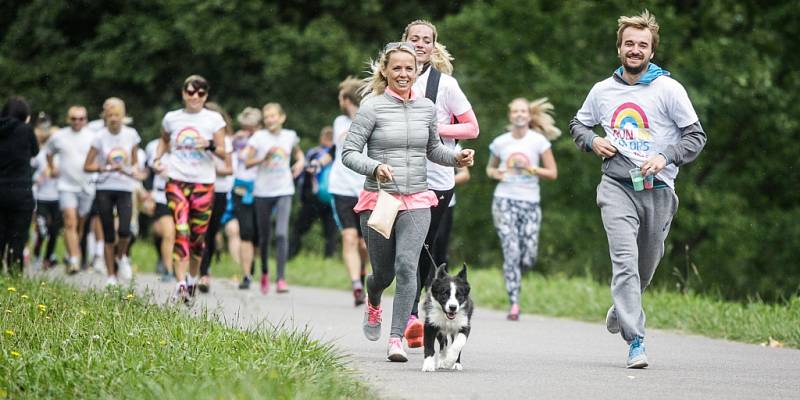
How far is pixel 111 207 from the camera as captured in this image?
15.4 m

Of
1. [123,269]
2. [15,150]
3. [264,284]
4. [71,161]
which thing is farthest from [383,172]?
[71,161]

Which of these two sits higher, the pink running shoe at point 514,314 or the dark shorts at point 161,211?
the dark shorts at point 161,211

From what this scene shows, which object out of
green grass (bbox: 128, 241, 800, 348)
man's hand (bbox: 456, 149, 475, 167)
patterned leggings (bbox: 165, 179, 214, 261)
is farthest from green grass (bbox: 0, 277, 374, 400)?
green grass (bbox: 128, 241, 800, 348)

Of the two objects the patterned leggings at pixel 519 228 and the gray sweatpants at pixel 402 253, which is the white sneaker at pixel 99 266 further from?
the gray sweatpants at pixel 402 253

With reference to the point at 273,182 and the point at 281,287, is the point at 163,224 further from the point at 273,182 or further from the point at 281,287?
the point at 281,287

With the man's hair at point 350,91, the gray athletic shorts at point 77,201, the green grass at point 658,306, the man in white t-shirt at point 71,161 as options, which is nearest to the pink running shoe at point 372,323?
the green grass at point 658,306

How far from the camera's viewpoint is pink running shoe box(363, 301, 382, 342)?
8680 millimetres

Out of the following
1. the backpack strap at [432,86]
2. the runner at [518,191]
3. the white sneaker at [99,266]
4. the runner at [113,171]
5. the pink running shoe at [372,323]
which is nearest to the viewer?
the pink running shoe at [372,323]

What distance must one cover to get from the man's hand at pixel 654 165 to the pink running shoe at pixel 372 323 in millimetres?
1926

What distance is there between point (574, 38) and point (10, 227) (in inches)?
646

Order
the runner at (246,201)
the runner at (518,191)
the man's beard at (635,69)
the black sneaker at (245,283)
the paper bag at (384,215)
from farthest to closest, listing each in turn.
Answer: the runner at (246,201) < the black sneaker at (245,283) < the runner at (518,191) < the man's beard at (635,69) < the paper bag at (384,215)

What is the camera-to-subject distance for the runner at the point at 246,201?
16.0 m

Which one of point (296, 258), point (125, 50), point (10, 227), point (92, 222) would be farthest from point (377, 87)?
point (125, 50)

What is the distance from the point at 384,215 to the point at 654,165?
1.67m
